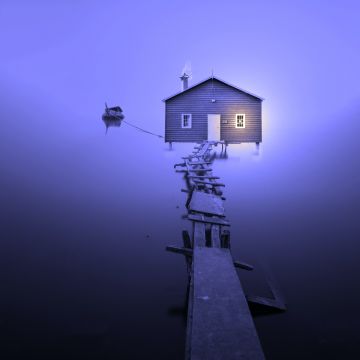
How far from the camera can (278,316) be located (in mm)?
4227

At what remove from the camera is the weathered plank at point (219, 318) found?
109 inches

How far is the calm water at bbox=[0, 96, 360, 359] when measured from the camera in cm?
369

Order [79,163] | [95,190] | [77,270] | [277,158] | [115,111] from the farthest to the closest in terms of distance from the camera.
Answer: [115,111] → [277,158] → [79,163] → [95,190] → [77,270]

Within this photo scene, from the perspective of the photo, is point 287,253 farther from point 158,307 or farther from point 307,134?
point 307,134

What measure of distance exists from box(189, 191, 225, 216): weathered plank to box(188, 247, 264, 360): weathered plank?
2.99 meters

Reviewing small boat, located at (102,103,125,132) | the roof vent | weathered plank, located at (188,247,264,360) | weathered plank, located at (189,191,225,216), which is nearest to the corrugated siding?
the roof vent

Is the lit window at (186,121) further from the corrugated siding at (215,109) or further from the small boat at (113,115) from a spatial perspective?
the small boat at (113,115)

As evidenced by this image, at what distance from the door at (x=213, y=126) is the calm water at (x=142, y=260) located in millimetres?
11114

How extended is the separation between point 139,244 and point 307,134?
2725 centimetres

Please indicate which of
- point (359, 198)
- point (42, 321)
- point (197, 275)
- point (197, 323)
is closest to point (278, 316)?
point (197, 275)

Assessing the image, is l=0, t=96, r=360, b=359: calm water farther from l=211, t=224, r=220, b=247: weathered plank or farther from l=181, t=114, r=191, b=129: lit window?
l=181, t=114, r=191, b=129: lit window

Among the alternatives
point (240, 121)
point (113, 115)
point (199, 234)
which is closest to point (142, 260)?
point (199, 234)

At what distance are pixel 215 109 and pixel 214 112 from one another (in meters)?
0.26

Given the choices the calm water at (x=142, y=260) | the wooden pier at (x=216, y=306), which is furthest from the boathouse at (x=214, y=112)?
the wooden pier at (x=216, y=306)
